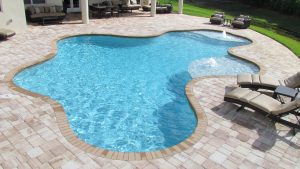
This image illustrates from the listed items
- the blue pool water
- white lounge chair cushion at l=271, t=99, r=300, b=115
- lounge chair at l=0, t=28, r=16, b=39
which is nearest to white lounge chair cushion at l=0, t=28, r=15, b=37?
lounge chair at l=0, t=28, r=16, b=39

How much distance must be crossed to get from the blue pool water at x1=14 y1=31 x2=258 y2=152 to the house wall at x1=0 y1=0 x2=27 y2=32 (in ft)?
10.6

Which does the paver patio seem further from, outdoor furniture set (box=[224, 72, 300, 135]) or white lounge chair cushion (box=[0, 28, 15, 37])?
white lounge chair cushion (box=[0, 28, 15, 37])

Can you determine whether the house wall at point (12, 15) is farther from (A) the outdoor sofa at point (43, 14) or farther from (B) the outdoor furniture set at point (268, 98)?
(B) the outdoor furniture set at point (268, 98)

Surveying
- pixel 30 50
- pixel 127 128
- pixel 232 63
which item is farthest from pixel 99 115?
pixel 232 63

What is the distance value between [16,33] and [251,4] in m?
38.8

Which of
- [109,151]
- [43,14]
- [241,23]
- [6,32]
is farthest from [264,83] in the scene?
[43,14]

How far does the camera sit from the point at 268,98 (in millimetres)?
9227

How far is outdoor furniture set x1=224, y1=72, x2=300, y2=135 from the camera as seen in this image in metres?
8.37

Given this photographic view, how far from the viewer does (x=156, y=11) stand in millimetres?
27516

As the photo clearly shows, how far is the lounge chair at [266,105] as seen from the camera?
8.27 m

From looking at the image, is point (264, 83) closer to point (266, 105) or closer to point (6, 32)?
point (266, 105)

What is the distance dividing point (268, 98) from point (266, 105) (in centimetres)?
57

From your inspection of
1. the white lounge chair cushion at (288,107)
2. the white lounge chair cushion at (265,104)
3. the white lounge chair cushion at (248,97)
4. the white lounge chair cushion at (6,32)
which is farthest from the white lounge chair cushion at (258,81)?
the white lounge chair cushion at (6,32)

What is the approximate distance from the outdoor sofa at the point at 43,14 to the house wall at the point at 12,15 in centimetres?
226
